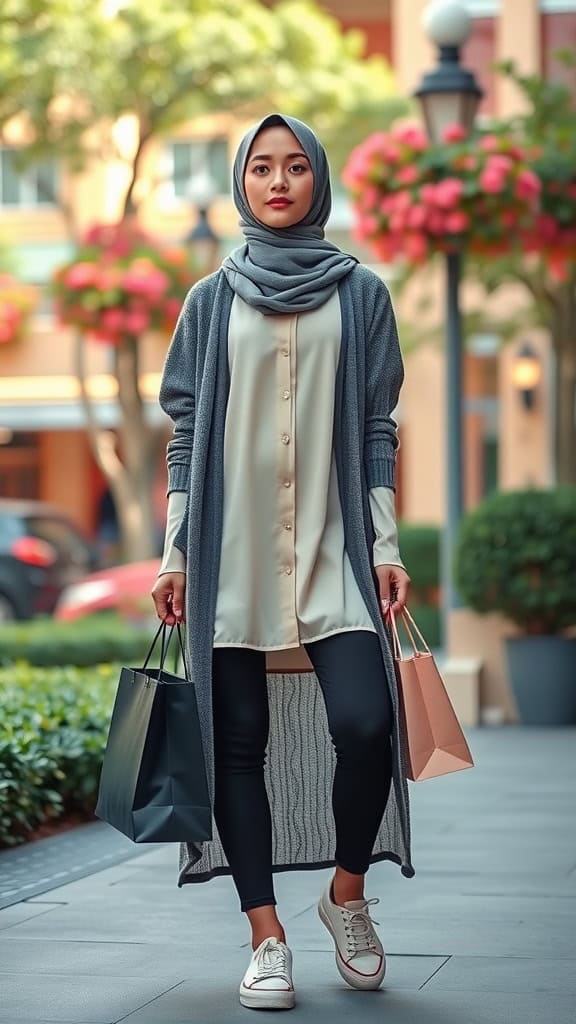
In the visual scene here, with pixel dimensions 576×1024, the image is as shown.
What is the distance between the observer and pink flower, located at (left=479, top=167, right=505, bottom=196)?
10711 millimetres

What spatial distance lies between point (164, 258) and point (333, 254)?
1755 centimetres

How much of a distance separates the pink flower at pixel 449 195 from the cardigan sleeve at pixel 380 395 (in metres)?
6.66

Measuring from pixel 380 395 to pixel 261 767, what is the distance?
2.83 ft

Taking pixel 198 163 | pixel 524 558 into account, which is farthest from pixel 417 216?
pixel 198 163

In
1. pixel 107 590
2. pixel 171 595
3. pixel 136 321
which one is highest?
pixel 171 595

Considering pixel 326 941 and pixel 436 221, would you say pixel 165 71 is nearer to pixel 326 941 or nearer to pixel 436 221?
pixel 436 221

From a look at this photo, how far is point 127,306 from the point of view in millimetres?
21297

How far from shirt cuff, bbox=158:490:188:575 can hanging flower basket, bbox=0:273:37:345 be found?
87.2ft

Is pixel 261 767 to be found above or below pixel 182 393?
below

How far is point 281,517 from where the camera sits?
409 cm

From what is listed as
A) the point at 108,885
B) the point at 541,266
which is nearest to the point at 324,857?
the point at 108,885

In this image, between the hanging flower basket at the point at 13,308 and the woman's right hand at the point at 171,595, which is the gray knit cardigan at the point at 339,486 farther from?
the hanging flower basket at the point at 13,308

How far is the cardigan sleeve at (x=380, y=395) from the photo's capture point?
4.17 meters

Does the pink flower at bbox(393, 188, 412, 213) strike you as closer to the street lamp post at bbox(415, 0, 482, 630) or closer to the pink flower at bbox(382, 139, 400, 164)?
the pink flower at bbox(382, 139, 400, 164)
